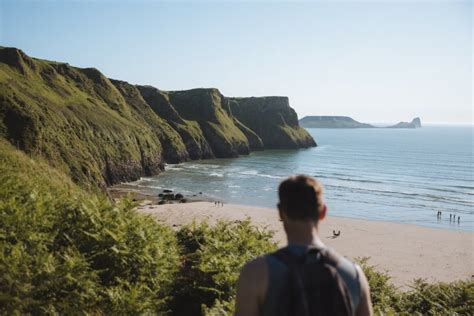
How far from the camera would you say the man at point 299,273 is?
3.27 metres

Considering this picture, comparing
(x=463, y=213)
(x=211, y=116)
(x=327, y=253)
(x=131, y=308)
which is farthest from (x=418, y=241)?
(x=211, y=116)

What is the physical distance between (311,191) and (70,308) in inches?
237

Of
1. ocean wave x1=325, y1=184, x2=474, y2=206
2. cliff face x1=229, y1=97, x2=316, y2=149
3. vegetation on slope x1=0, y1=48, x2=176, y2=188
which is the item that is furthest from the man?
cliff face x1=229, y1=97, x2=316, y2=149

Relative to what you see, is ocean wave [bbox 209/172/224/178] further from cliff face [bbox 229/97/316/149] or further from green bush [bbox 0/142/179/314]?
cliff face [bbox 229/97/316/149]

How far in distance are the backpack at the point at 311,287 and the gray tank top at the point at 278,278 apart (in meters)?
0.03

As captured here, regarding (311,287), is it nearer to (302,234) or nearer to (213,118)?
(302,234)

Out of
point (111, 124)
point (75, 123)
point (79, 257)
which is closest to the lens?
point (79, 257)

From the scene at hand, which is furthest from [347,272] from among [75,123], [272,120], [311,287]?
[272,120]

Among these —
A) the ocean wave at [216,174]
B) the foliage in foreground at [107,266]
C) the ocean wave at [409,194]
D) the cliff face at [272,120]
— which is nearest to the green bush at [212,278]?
the foliage in foreground at [107,266]

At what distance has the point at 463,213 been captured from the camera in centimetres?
5756

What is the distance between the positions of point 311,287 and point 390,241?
4160 centimetres

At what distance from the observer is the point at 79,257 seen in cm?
848

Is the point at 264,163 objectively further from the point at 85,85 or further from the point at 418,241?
the point at 418,241

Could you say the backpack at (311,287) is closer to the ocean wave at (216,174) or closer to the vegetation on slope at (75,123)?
the vegetation on slope at (75,123)
